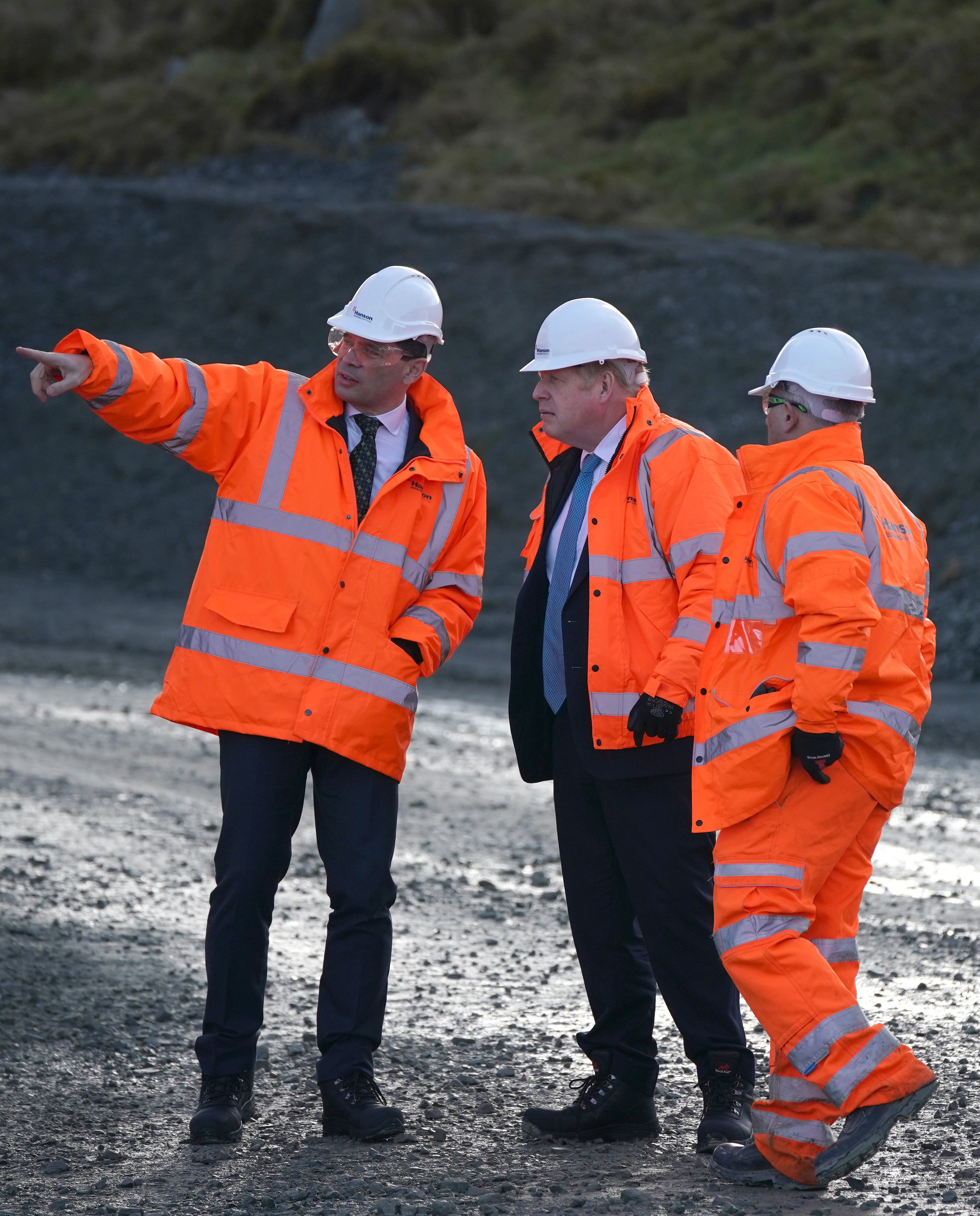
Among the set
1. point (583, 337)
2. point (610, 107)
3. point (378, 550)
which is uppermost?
point (610, 107)

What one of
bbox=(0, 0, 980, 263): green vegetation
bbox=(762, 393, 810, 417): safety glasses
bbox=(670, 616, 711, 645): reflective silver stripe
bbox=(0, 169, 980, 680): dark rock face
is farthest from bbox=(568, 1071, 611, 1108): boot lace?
bbox=(0, 0, 980, 263): green vegetation

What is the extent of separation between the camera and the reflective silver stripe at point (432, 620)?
14.6ft

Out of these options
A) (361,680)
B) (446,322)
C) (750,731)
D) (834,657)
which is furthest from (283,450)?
(446,322)

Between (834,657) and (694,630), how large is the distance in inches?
22.8

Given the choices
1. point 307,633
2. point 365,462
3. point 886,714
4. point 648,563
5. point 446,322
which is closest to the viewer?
point 886,714

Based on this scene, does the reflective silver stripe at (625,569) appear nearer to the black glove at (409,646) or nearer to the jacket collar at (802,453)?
the jacket collar at (802,453)

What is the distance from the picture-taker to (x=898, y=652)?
149 inches

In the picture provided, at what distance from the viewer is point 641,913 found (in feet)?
13.7

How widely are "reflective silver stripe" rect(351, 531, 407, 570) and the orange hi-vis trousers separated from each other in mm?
1275

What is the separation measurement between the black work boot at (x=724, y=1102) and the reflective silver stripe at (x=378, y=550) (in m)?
1.67

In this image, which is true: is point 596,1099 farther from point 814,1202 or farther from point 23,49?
point 23,49

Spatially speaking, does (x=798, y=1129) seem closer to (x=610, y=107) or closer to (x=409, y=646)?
(x=409, y=646)

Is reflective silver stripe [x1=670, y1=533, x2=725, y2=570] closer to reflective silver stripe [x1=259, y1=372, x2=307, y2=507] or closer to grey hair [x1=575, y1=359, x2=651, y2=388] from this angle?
grey hair [x1=575, y1=359, x2=651, y2=388]

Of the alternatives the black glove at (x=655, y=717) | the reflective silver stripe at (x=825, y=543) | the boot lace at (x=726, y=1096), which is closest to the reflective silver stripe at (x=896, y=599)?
the reflective silver stripe at (x=825, y=543)
